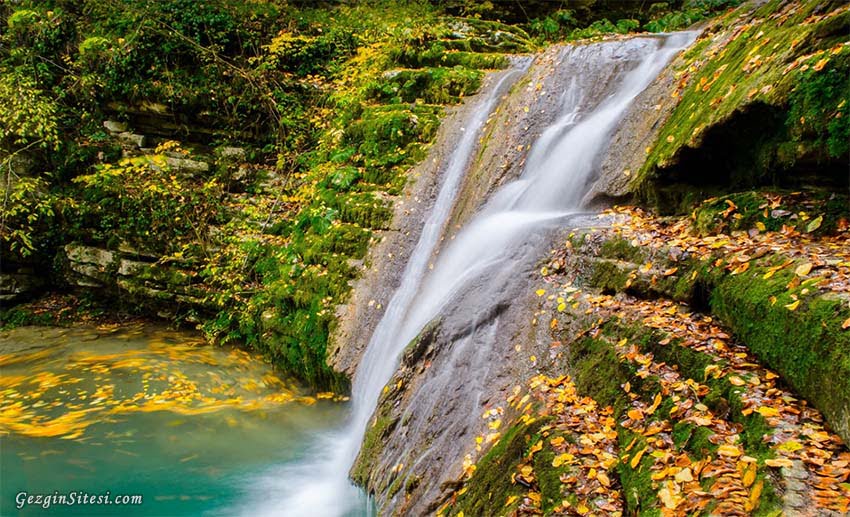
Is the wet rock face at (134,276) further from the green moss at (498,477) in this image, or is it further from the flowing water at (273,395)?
the green moss at (498,477)

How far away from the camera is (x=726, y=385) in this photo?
8.30ft

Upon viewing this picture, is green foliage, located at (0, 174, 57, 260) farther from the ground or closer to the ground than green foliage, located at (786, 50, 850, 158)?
closer to the ground

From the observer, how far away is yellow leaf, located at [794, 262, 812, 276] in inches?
104

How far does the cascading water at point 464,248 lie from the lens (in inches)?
189

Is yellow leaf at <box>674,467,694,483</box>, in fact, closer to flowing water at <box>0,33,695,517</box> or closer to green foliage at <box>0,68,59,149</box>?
flowing water at <box>0,33,695,517</box>

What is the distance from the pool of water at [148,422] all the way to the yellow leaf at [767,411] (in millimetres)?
4232

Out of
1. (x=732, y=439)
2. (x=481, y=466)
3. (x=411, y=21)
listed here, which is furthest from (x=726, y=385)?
(x=411, y=21)

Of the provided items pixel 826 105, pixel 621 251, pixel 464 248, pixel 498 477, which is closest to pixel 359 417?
pixel 464 248

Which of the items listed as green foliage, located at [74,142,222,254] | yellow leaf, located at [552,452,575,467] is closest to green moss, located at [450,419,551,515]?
yellow leaf, located at [552,452,575,467]

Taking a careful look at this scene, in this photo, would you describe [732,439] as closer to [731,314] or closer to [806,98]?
[731,314]

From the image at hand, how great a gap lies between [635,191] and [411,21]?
7547mm

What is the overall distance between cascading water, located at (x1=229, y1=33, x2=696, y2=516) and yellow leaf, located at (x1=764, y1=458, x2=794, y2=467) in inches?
101

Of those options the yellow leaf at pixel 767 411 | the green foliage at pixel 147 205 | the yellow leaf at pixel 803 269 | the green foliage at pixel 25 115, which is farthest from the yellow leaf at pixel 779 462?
the green foliage at pixel 25 115

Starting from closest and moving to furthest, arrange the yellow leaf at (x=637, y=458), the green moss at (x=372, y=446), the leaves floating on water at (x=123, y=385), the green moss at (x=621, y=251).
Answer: the yellow leaf at (x=637, y=458) → the green moss at (x=621, y=251) → the green moss at (x=372, y=446) → the leaves floating on water at (x=123, y=385)
